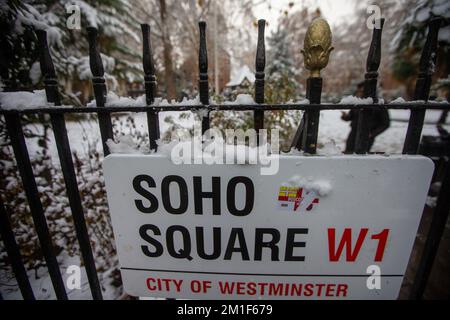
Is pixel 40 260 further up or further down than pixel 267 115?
further down

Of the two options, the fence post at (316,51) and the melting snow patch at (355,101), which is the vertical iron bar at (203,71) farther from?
the melting snow patch at (355,101)

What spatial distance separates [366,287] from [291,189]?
2.52ft

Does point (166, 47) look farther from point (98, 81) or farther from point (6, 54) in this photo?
point (98, 81)

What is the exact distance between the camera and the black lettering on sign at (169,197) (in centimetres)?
116

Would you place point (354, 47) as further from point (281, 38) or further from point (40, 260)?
point (40, 260)

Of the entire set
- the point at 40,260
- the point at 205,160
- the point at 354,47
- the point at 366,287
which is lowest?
the point at 40,260

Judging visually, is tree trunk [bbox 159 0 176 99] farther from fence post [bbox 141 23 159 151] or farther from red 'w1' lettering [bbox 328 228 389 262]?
red 'w1' lettering [bbox 328 228 389 262]

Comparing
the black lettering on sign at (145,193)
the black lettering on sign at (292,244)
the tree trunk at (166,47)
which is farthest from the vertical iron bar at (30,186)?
the tree trunk at (166,47)

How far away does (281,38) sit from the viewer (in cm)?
1595

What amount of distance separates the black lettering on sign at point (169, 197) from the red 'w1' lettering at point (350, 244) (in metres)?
0.80

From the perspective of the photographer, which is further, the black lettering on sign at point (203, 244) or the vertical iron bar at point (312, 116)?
the black lettering on sign at point (203, 244)

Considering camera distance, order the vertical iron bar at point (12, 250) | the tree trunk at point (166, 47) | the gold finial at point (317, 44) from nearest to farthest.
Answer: the gold finial at point (317, 44)
the vertical iron bar at point (12, 250)
the tree trunk at point (166, 47)

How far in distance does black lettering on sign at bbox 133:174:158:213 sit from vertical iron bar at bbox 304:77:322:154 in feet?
2.76

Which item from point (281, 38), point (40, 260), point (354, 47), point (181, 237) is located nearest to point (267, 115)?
point (181, 237)
